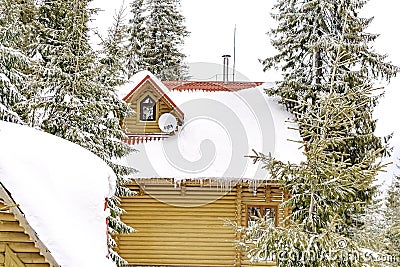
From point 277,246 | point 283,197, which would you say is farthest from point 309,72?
point 277,246

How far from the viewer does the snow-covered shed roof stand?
618 inches

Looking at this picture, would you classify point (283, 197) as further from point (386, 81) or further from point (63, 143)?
point (63, 143)

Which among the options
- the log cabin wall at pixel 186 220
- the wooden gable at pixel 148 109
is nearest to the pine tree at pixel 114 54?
the log cabin wall at pixel 186 220

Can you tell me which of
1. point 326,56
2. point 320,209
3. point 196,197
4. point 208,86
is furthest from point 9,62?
point 208,86

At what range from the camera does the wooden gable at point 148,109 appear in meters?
17.5

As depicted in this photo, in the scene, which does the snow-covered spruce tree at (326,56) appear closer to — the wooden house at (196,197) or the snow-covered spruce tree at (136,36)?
the wooden house at (196,197)

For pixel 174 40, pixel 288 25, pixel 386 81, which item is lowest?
pixel 386 81

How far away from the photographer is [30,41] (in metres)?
16.3

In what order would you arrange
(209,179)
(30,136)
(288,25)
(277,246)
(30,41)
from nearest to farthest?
(30,136)
(277,246)
(209,179)
(30,41)
(288,25)

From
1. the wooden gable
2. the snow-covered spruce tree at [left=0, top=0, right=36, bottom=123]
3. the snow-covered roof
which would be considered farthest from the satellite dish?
the snow-covered roof

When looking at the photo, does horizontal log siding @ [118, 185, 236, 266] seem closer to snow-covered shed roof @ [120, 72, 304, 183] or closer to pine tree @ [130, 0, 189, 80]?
snow-covered shed roof @ [120, 72, 304, 183]

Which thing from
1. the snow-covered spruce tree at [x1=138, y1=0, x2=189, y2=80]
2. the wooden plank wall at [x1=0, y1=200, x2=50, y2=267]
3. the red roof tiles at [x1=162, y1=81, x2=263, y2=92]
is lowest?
the wooden plank wall at [x1=0, y1=200, x2=50, y2=267]

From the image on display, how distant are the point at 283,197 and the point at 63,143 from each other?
9.86 m

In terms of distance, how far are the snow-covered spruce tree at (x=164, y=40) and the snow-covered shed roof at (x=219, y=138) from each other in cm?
772
